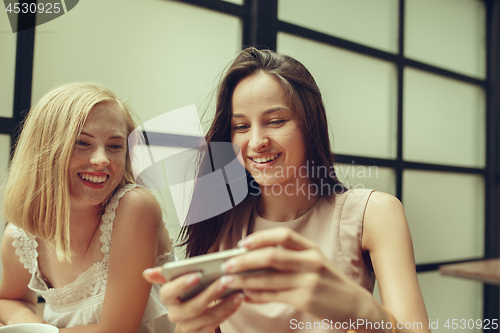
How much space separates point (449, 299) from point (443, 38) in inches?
24.8

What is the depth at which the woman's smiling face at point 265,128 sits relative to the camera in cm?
52

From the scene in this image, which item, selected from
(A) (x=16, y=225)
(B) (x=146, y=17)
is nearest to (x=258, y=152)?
(B) (x=146, y=17)

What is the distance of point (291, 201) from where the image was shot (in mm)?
610

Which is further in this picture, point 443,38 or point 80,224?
point 443,38

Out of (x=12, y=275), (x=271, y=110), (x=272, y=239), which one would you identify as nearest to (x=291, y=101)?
(x=271, y=110)

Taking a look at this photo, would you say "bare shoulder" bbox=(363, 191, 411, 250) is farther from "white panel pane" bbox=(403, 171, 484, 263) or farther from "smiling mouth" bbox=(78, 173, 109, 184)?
"smiling mouth" bbox=(78, 173, 109, 184)

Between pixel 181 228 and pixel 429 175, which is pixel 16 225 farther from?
pixel 429 175

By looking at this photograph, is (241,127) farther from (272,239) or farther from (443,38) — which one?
(443,38)

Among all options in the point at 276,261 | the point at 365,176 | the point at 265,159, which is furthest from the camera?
the point at 365,176

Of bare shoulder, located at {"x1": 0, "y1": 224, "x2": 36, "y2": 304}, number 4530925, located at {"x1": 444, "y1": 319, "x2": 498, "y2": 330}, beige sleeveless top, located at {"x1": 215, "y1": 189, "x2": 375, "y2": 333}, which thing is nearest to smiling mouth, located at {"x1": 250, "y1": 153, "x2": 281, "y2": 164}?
beige sleeveless top, located at {"x1": 215, "y1": 189, "x2": 375, "y2": 333}

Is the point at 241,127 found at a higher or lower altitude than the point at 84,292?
higher

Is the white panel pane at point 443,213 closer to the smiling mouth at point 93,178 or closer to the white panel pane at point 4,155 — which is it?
the smiling mouth at point 93,178

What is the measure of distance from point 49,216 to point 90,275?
128 mm

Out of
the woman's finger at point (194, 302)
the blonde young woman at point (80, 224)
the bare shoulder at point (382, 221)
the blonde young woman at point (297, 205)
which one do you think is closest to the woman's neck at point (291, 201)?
the blonde young woman at point (297, 205)
